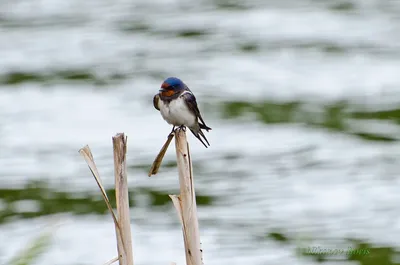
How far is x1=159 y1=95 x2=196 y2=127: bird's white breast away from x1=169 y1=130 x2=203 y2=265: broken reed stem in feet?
3.72

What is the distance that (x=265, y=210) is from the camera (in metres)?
7.98

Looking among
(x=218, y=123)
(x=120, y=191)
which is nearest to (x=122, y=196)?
(x=120, y=191)

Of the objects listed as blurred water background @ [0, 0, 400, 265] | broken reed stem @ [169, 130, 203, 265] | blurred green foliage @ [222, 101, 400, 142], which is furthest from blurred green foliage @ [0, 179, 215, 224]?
broken reed stem @ [169, 130, 203, 265]

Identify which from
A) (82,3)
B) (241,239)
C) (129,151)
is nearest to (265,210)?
(241,239)

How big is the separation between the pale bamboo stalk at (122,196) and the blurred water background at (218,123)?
1.08ft

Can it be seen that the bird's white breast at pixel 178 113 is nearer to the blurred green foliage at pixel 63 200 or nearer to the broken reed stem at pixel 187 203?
the broken reed stem at pixel 187 203

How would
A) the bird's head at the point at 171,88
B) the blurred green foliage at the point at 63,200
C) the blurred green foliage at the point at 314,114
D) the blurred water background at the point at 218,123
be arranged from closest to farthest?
the bird's head at the point at 171,88, the blurred water background at the point at 218,123, the blurred green foliage at the point at 63,200, the blurred green foliage at the point at 314,114

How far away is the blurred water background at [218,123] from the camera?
25.1ft

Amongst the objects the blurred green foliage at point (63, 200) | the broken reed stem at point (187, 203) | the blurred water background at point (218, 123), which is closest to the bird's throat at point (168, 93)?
the broken reed stem at point (187, 203)

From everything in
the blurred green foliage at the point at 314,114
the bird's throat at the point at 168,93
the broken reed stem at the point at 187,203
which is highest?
the blurred green foliage at the point at 314,114

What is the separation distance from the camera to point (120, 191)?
3.91 meters

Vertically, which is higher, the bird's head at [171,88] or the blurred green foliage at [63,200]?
the bird's head at [171,88]

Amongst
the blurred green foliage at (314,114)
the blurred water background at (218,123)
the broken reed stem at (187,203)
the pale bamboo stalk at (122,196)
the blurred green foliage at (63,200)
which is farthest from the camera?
the blurred green foliage at (314,114)

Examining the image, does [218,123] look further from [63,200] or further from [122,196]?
[122,196]
